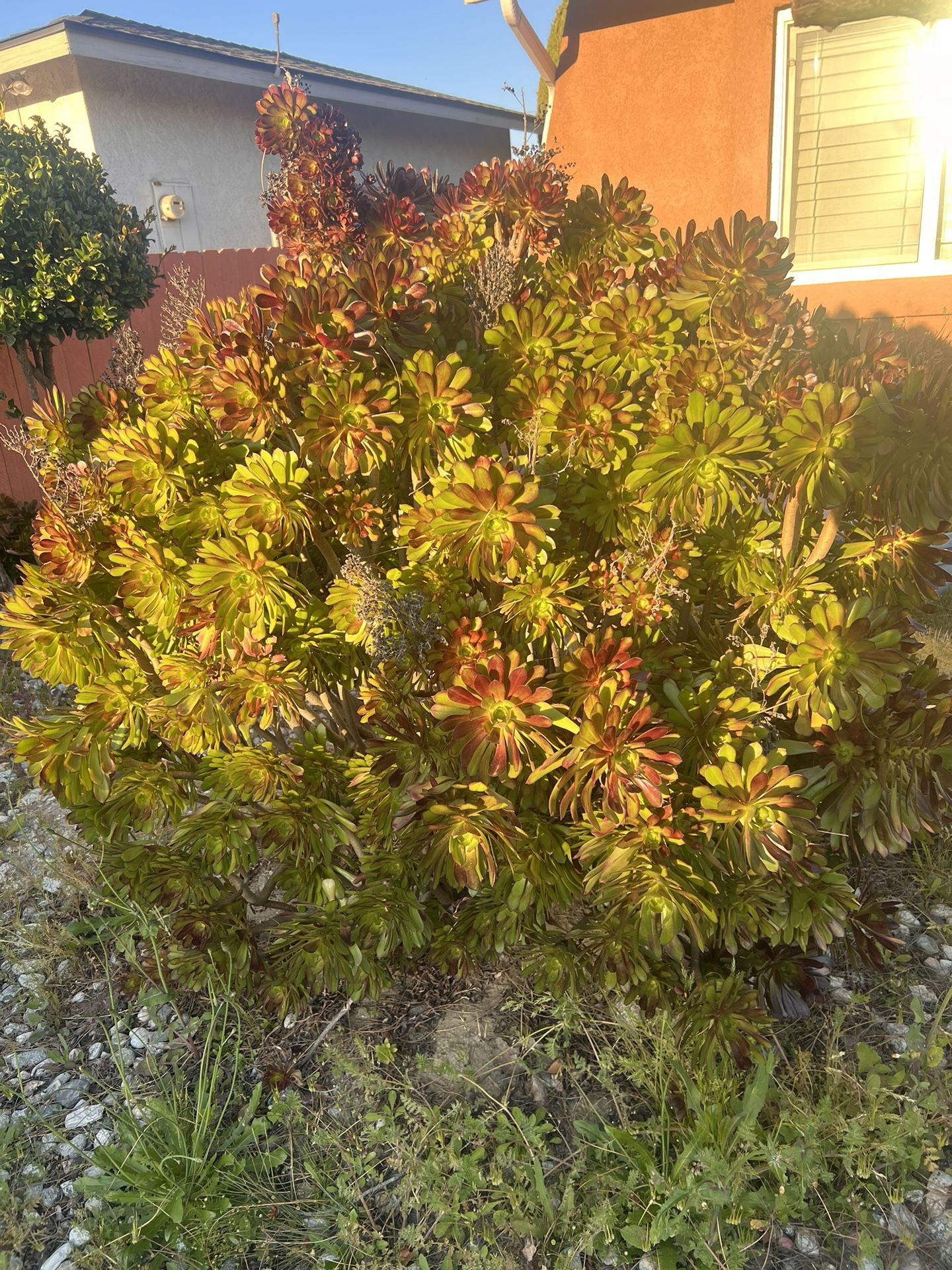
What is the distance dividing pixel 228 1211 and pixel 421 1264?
44 cm

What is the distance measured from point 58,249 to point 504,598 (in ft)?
16.9

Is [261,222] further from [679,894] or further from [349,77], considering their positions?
[679,894]

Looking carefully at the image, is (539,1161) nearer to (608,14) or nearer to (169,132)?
(608,14)

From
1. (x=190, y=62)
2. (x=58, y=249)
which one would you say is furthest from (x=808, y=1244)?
(x=190, y=62)

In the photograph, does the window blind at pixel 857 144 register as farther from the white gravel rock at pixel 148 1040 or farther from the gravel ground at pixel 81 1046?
the white gravel rock at pixel 148 1040

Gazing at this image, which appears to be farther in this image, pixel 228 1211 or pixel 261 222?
pixel 261 222

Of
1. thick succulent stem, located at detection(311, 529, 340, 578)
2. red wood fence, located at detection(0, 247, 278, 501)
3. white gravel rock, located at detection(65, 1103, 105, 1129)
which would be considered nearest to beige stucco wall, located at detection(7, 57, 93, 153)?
red wood fence, located at detection(0, 247, 278, 501)

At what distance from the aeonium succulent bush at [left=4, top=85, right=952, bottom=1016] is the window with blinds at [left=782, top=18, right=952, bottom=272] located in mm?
4979

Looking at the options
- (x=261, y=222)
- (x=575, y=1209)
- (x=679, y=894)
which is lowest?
(x=575, y=1209)

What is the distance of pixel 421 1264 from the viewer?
1.71 metres

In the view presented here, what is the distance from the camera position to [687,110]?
642 centimetres

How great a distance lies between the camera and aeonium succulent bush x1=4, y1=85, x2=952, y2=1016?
1670mm

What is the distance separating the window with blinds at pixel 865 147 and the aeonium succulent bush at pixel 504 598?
498 centimetres

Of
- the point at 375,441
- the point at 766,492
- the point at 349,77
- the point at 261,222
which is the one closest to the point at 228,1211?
the point at 375,441
